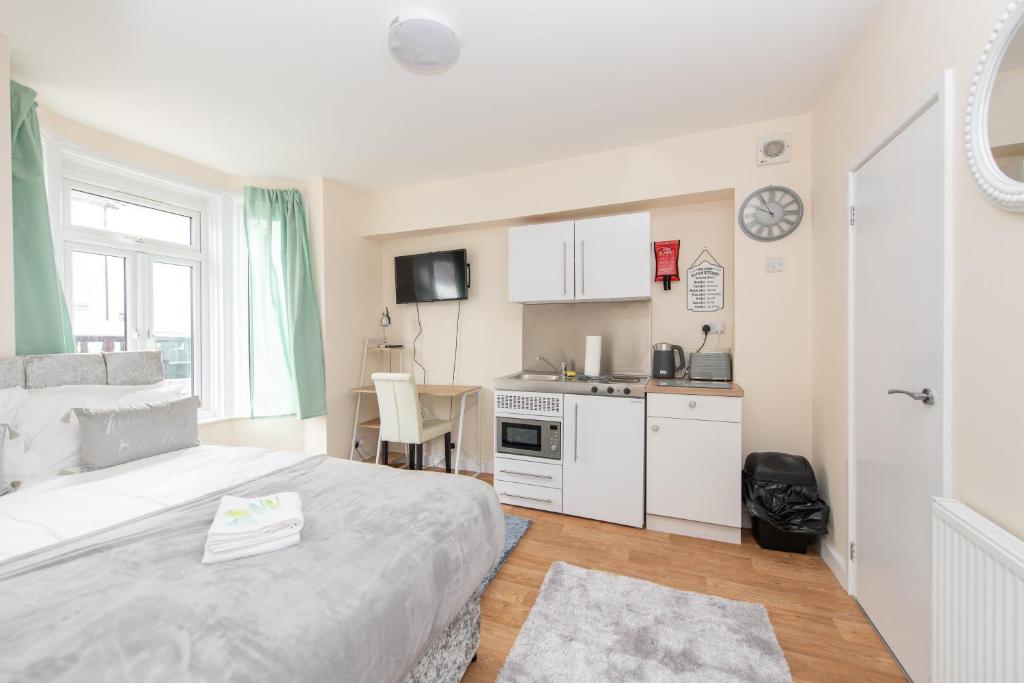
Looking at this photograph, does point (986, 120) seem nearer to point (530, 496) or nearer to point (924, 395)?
point (924, 395)

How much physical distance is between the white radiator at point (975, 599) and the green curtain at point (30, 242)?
3835 mm

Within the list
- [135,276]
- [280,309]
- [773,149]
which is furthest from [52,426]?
[773,149]

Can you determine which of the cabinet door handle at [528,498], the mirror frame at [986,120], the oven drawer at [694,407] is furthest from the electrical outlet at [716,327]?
the mirror frame at [986,120]

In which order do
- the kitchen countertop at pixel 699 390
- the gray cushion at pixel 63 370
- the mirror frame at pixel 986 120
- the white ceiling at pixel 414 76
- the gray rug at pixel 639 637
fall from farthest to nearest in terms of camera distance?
1. the kitchen countertop at pixel 699 390
2. the gray cushion at pixel 63 370
3. the white ceiling at pixel 414 76
4. the gray rug at pixel 639 637
5. the mirror frame at pixel 986 120

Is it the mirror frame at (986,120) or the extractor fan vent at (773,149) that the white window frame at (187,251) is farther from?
the mirror frame at (986,120)

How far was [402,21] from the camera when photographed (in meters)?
1.69

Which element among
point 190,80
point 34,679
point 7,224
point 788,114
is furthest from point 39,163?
point 788,114

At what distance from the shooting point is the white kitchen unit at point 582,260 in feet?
9.18

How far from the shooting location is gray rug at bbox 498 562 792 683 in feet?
4.82

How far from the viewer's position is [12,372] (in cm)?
186

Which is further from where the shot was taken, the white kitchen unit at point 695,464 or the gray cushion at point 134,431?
the white kitchen unit at point 695,464

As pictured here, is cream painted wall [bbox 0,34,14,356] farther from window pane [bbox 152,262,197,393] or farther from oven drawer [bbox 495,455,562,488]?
oven drawer [bbox 495,455,562,488]

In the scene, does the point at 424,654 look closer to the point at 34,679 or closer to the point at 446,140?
the point at 34,679

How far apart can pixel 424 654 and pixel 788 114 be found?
3.35 metres
